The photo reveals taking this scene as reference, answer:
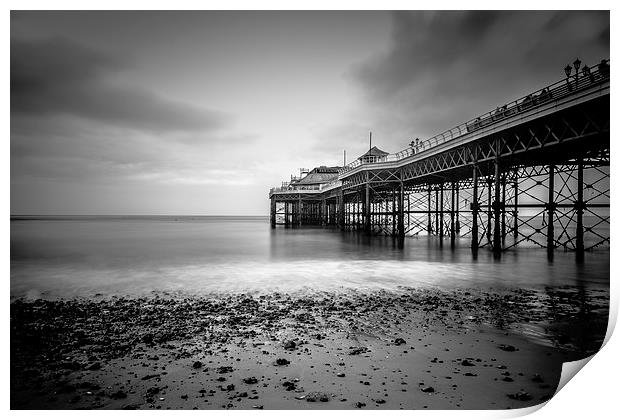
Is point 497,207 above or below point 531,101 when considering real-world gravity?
below

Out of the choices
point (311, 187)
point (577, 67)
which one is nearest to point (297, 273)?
point (577, 67)

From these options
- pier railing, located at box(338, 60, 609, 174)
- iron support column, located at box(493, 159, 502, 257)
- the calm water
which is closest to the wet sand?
the calm water

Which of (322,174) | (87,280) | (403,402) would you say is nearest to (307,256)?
(87,280)

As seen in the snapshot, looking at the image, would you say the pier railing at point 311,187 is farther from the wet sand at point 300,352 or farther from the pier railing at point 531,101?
the wet sand at point 300,352

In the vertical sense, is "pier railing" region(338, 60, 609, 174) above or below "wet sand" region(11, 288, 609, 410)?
above

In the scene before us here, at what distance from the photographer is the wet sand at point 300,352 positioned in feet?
17.6

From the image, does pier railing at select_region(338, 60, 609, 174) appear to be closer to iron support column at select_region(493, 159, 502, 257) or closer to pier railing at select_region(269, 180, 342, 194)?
iron support column at select_region(493, 159, 502, 257)

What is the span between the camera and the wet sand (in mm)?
5375

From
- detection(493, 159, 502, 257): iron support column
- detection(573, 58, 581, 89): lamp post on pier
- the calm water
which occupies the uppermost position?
detection(573, 58, 581, 89): lamp post on pier

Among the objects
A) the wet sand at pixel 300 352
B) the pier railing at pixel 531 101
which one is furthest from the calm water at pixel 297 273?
the pier railing at pixel 531 101

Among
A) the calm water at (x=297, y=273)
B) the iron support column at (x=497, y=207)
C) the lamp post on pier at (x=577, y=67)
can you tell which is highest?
the lamp post on pier at (x=577, y=67)

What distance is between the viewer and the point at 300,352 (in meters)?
6.85

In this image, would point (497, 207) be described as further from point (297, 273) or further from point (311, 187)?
point (311, 187)
